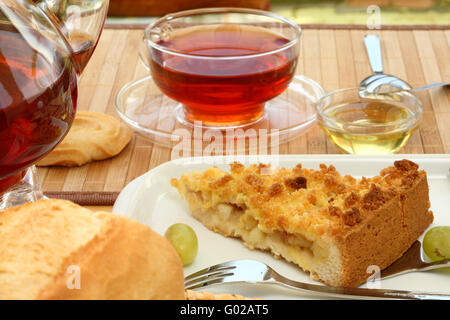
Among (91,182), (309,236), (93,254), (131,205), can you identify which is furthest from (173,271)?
(91,182)

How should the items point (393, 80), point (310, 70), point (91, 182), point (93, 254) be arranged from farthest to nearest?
point (310, 70), point (393, 80), point (91, 182), point (93, 254)

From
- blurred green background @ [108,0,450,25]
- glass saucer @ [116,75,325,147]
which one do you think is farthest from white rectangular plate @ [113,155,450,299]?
blurred green background @ [108,0,450,25]

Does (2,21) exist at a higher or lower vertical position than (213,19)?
higher

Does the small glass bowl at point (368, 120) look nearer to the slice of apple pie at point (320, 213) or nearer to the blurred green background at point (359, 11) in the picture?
the slice of apple pie at point (320, 213)

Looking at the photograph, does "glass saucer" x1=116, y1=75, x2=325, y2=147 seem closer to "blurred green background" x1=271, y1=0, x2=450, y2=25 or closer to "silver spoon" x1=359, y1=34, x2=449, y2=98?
"silver spoon" x1=359, y1=34, x2=449, y2=98

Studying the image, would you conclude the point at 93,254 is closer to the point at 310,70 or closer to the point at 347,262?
the point at 347,262

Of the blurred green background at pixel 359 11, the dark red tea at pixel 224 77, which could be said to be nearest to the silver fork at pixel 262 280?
the dark red tea at pixel 224 77
